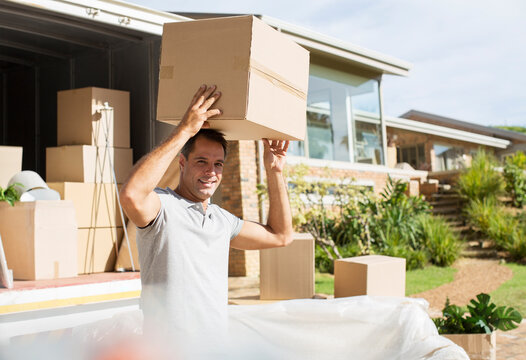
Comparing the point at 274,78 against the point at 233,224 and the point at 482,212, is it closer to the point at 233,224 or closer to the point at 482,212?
the point at 233,224

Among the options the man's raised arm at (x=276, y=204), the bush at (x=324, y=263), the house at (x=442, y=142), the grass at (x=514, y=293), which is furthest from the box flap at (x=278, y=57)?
the house at (x=442, y=142)

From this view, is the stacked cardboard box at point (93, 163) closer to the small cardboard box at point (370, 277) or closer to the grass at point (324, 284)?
the small cardboard box at point (370, 277)

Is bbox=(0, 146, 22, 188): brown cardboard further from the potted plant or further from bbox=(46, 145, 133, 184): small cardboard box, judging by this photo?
the potted plant

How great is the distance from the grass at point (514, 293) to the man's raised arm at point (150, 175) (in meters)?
6.68

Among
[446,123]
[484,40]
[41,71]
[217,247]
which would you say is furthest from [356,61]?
[484,40]

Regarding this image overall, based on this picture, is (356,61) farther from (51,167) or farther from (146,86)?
(51,167)

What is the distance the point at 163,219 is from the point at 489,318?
11.8ft

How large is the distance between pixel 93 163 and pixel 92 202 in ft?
1.72

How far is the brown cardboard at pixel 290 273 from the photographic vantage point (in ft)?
22.5

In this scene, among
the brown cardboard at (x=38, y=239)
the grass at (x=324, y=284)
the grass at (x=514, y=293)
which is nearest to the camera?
the brown cardboard at (x=38, y=239)

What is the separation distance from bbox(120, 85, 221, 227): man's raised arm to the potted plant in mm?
3149

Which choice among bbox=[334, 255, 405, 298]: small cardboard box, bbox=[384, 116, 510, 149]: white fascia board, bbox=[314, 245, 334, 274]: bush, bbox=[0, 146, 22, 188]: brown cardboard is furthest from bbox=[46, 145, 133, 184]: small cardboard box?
bbox=[384, 116, 510, 149]: white fascia board

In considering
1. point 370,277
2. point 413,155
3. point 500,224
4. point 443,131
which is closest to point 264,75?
point 370,277

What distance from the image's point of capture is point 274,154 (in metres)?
2.77
